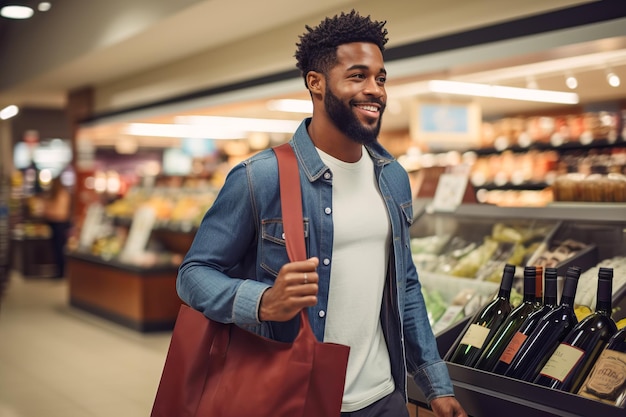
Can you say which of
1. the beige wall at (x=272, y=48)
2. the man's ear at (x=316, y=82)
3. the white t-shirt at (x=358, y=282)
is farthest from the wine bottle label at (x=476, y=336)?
the beige wall at (x=272, y=48)

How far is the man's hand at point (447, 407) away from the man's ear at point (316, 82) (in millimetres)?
884

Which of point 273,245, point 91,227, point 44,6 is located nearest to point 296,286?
point 273,245

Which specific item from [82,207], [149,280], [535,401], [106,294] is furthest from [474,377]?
[82,207]

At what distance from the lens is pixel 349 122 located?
182 cm

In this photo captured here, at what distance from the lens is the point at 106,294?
8.48 metres

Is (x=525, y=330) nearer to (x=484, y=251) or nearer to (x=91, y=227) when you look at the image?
(x=484, y=251)

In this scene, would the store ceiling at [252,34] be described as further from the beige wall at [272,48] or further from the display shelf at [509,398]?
the display shelf at [509,398]

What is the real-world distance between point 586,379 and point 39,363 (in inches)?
211

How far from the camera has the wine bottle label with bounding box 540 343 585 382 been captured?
7.48 ft

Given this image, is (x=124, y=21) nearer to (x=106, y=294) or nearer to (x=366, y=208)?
(x=106, y=294)

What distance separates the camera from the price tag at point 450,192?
3.98 meters

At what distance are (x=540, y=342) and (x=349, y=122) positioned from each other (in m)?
1.09

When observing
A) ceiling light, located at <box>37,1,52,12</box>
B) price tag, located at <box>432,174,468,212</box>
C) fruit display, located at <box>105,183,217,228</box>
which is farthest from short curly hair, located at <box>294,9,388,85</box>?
ceiling light, located at <box>37,1,52,12</box>

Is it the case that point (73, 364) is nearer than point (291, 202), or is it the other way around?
point (291, 202)
